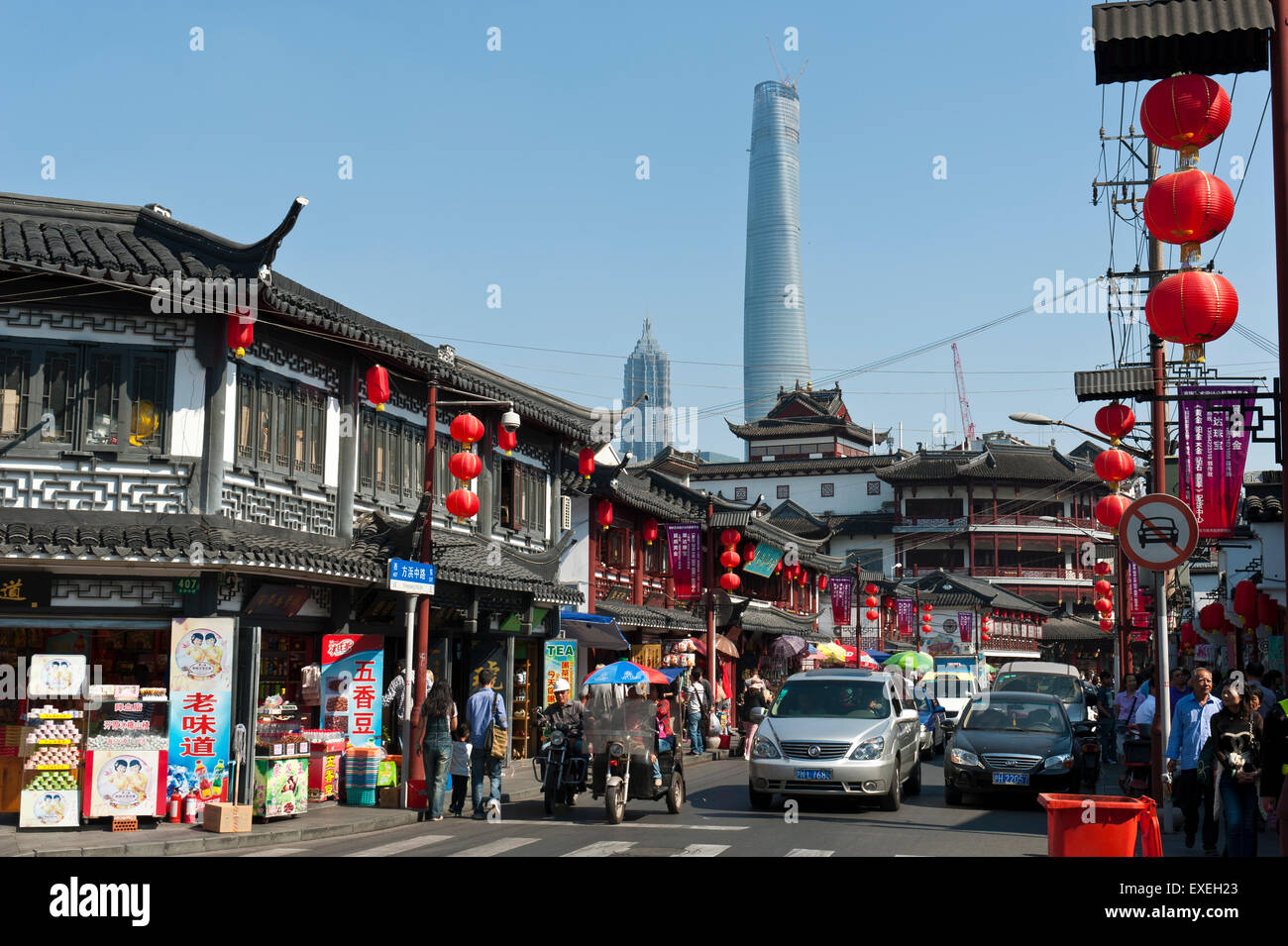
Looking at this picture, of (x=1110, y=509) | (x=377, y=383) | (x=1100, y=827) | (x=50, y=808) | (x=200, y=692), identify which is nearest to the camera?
(x=1100, y=827)

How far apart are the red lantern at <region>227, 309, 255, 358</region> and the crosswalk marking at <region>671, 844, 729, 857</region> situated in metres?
8.87

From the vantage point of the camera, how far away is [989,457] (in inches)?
3125

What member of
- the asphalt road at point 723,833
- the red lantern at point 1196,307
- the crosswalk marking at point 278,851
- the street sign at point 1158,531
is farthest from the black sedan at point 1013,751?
the crosswalk marking at point 278,851

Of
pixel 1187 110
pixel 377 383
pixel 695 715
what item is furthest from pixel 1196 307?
pixel 695 715

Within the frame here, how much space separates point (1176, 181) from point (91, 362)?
13.2m

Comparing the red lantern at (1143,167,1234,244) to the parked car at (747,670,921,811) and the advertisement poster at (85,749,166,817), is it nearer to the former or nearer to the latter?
the parked car at (747,670,921,811)

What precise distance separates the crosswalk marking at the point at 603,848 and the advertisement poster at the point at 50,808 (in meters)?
6.17

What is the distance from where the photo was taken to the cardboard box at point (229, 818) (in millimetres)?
14531

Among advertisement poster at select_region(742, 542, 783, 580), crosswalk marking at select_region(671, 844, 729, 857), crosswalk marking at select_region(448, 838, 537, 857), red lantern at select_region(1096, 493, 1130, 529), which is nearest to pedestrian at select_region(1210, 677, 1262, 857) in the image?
crosswalk marking at select_region(671, 844, 729, 857)

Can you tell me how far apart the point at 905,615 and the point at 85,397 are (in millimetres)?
59459

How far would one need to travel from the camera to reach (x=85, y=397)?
645 inches

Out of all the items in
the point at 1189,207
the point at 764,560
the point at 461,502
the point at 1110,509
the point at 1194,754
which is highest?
the point at 1189,207

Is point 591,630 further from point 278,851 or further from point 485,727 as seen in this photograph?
point 278,851
